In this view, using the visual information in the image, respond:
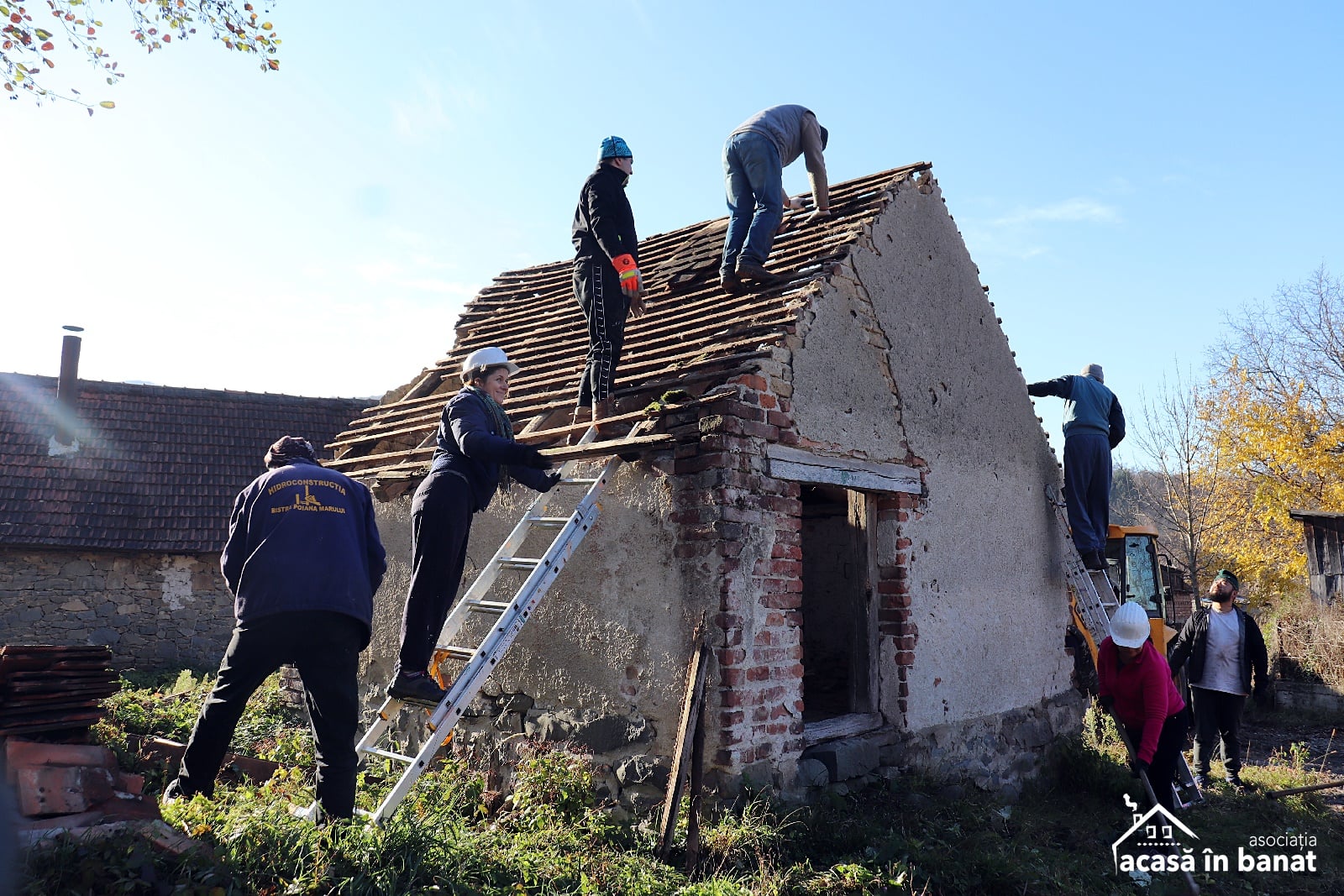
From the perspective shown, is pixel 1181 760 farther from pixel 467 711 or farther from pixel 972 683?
pixel 467 711

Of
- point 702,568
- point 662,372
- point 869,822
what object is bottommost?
point 869,822

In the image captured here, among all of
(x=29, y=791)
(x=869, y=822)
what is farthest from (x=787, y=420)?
(x=29, y=791)

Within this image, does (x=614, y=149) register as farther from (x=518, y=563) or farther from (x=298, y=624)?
(x=298, y=624)

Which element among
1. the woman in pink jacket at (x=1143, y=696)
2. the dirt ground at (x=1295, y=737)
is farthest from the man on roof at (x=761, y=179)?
the dirt ground at (x=1295, y=737)

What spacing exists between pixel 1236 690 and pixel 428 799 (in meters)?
7.16

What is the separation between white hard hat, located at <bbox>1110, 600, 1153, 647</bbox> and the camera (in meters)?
5.70

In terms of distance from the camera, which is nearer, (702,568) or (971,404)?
(702,568)

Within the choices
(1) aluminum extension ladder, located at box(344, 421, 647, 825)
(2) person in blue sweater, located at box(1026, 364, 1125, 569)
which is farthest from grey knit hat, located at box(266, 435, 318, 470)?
(2) person in blue sweater, located at box(1026, 364, 1125, 569)

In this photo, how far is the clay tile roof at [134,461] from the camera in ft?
47.3

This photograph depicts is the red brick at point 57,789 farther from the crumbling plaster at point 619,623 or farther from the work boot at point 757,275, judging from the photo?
the work boot at point 757,275

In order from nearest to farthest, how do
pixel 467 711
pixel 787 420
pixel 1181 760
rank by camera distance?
pixel 787 420, pixel 467 711, pixel 1181 760

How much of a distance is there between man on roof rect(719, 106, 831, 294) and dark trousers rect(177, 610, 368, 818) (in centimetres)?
384

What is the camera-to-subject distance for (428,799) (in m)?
5.25

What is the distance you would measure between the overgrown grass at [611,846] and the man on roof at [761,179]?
11.9 feet
